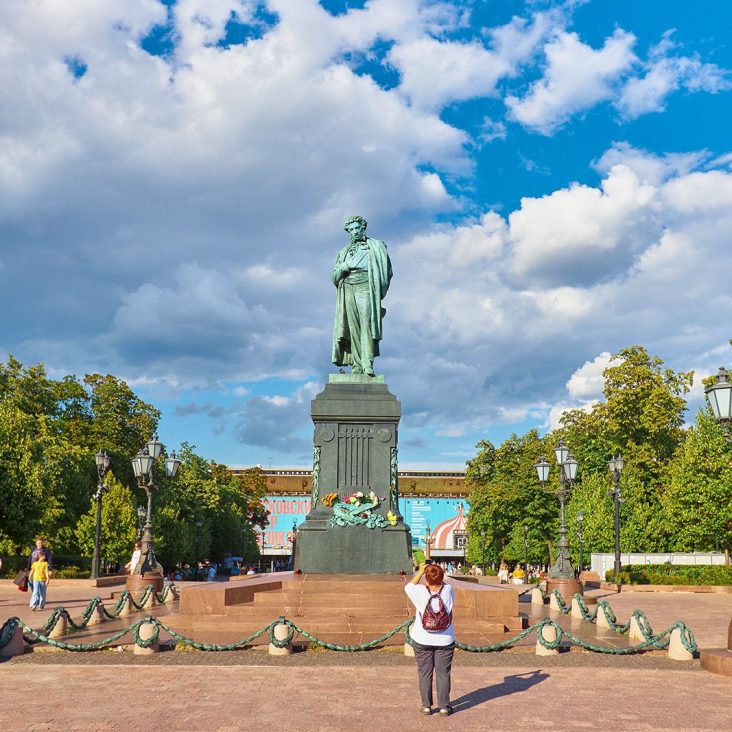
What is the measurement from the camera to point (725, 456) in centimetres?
3481

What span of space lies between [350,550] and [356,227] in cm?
795

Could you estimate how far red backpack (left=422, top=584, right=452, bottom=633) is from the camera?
7535mm

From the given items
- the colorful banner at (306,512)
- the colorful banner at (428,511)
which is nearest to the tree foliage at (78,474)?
the colorful banner at (306,512)

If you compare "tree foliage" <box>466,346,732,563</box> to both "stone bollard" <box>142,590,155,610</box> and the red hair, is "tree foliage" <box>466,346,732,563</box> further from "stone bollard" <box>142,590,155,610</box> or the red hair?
the red hair

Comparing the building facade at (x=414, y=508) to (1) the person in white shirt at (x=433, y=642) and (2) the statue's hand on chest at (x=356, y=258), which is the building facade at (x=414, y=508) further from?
(1) the person in white shirt at (x=433, y=642)

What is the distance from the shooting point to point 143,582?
22.8 metres

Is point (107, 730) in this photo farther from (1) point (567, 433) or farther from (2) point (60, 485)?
(1) point (567, 433)

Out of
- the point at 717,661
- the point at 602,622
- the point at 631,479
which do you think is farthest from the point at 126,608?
the point at 631,479

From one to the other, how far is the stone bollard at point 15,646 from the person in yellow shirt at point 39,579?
7.76m

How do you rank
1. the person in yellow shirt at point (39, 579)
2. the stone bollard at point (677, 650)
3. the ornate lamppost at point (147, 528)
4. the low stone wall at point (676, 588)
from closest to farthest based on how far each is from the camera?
the stone bollard at point (677, 650) < the person in yellow shirt at point (39, 579) < the ornate lamppost at point (147, 528) < the low stone wall at point (676, 588)

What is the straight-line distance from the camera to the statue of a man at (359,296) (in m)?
18.5

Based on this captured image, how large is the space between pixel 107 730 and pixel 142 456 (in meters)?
16.3

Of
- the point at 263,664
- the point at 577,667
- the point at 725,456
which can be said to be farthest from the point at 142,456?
the point at 725,456

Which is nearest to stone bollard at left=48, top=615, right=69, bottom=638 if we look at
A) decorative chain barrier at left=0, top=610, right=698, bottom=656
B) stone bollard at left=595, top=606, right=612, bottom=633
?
decorative chain barrier at left=0, top=610, right=698, bottom=656
